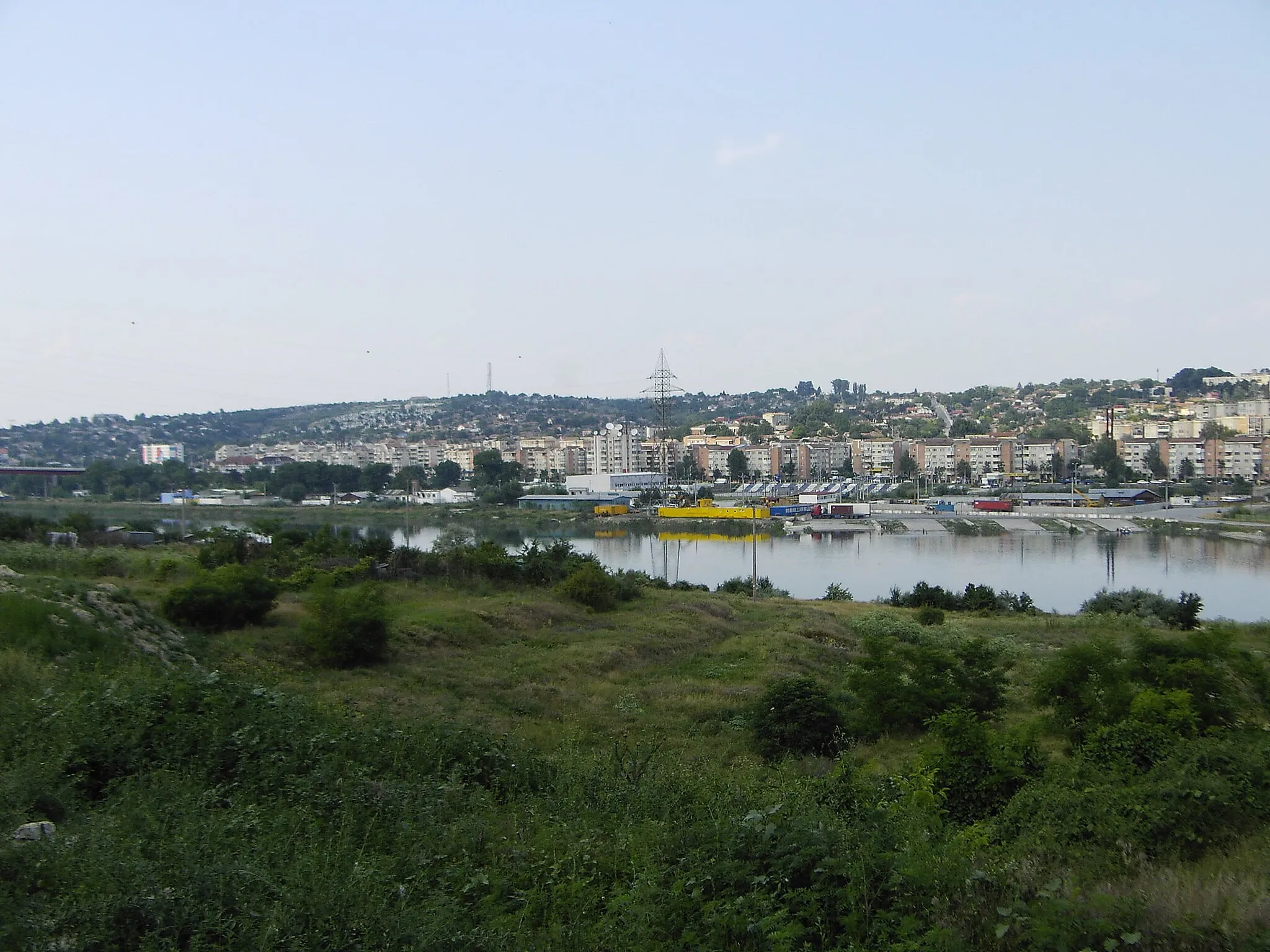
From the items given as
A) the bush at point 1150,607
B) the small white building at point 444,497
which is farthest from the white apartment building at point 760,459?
the bush at point 1150,607

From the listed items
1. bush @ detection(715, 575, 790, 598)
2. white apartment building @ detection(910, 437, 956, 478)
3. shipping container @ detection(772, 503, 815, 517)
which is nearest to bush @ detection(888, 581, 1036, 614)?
bush @ detection(715, 575, 790, 598)

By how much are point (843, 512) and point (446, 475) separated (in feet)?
53.8

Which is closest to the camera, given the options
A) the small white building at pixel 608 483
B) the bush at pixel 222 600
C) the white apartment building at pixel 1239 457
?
the bush at pixel 222 600

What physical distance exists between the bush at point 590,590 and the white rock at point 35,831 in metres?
7.39

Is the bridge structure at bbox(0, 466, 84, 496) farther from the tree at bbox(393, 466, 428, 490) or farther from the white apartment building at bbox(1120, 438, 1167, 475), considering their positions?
the white apartment building at bbox(1120, 438, 1167, 475)

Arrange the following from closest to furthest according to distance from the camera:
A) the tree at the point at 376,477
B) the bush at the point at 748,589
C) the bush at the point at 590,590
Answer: the bush at the point at 590,590 → the bush at the point at 748,589 → the tree at the point at 376,477

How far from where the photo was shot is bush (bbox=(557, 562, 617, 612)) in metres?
9.54

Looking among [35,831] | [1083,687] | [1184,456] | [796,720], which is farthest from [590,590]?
[1184,456]

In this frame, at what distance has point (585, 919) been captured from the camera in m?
1.96

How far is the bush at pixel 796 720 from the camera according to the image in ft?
15.8

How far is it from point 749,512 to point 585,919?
28.3 meters

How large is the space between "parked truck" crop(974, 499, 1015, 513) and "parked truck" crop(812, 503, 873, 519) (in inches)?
145

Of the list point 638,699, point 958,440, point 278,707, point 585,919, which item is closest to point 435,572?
point 638,699

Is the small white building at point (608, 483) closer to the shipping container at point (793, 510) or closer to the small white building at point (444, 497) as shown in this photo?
the small white building at point (444, 497)
